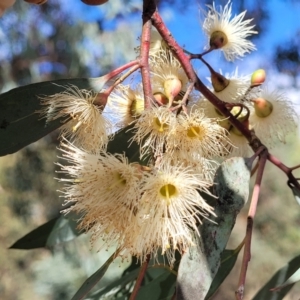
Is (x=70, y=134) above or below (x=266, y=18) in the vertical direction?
below

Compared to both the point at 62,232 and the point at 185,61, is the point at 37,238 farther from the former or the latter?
the point at 185,61

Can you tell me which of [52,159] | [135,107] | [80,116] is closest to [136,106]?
[135,107]

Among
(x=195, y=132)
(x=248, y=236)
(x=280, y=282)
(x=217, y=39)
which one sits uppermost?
(x=217, y=39)

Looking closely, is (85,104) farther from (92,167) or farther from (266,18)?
(266,18)

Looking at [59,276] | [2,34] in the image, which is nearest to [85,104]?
[59,276]

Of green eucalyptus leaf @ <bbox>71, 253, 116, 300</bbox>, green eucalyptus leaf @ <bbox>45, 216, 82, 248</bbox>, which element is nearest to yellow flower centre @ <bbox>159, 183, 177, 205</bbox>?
green eucalyptus leaf @ <bbox>71, 253, 116, 300</bbox>

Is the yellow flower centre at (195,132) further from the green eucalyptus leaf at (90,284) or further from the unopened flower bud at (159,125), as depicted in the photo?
the green eucalyptus leaf at (90,284)
